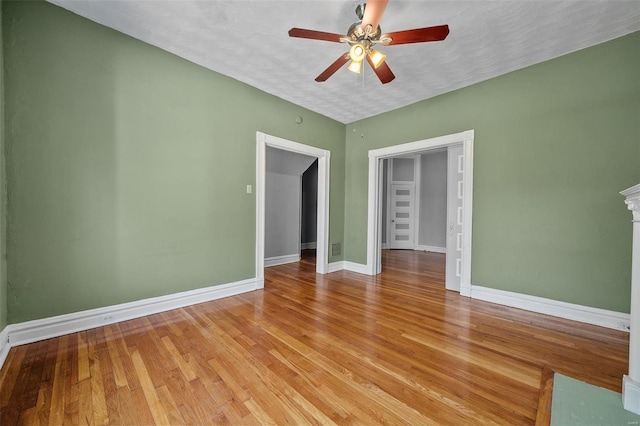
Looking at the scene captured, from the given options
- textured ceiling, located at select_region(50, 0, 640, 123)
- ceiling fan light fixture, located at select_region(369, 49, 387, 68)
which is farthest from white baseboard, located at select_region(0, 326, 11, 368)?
ceiling fan light fixture, located at select_region(369, 49, 387, 68)

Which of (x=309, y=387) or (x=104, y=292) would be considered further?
(x=104, y=292)

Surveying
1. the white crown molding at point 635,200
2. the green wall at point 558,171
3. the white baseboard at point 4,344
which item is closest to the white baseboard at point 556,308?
the green wall at point 558,171

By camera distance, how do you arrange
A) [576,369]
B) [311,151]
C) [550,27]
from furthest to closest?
[311,151]
[550,27]
[576,369]

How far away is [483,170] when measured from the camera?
3305 mm

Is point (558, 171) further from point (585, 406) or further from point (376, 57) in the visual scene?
point (376, 57)

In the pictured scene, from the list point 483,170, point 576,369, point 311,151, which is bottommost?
point 576,369

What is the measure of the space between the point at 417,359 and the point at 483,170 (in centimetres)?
260

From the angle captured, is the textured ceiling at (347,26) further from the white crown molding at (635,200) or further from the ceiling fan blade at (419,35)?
the white crown molding at (635,200)

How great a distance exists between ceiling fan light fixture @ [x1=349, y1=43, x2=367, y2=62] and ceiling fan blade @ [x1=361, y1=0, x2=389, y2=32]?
161 mm

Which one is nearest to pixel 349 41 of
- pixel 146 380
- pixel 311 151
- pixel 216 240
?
pixel 311 151

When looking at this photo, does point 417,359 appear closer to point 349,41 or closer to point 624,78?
point 349,41

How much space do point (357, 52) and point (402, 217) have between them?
6397 millimetres

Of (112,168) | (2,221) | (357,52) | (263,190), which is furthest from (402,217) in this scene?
(2,221)

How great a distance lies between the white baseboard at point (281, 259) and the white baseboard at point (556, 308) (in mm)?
3524
